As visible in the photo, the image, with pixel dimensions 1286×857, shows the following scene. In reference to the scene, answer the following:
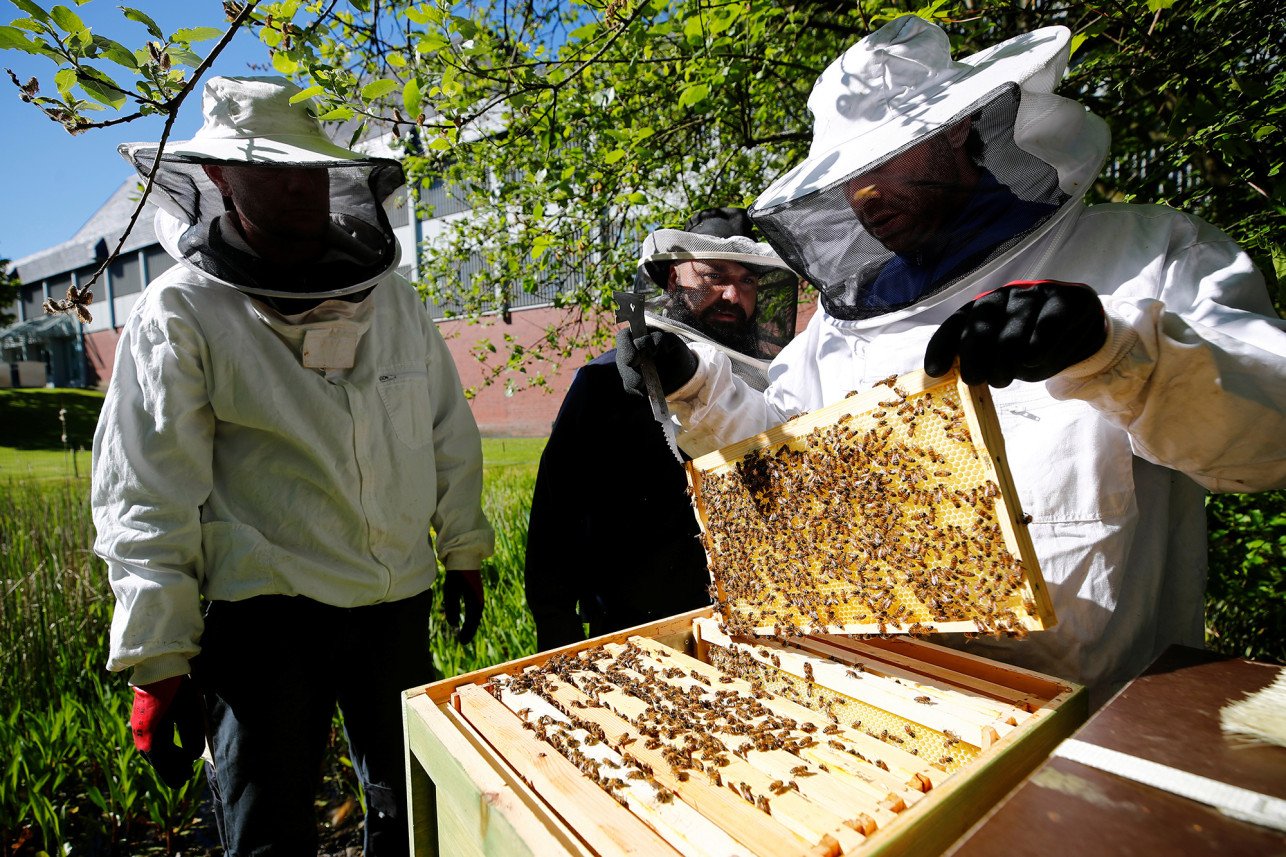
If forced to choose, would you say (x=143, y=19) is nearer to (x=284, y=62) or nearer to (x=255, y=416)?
(x=284, y=62)

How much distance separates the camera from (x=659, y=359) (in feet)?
6.20

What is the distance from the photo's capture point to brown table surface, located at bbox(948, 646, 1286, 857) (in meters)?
0.73

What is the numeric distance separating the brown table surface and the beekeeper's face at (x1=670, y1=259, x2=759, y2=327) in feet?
6.29

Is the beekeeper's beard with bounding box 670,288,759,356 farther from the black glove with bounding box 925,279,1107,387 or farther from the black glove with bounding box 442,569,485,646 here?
the black glove with bounding box 925,279,1107,387

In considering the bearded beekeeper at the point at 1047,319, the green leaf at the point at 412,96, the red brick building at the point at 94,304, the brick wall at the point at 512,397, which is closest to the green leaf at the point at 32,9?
the green leaf at the point at 412,96

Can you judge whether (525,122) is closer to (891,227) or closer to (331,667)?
(891,227)

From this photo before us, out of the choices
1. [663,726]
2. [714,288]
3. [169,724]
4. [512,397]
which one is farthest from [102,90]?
[512,397]

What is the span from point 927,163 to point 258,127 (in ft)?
6.56

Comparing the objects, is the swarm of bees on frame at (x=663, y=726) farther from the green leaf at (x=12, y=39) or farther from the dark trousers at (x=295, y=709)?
the green leaf at (x=12, y=39)

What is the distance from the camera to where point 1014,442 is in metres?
1.59

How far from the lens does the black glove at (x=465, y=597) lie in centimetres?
259

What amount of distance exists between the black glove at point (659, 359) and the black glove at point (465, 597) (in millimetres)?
1139

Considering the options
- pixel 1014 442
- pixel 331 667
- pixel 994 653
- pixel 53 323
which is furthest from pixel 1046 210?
pixel 53 323

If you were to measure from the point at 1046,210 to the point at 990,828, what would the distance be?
1.45m
